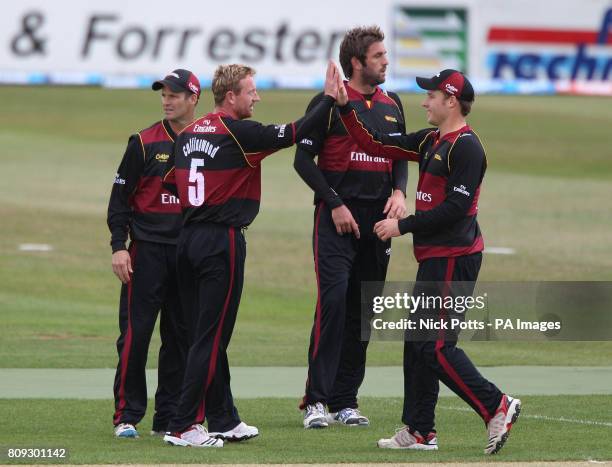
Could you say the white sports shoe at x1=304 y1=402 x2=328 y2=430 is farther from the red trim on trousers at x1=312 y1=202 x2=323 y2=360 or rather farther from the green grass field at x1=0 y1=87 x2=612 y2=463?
the red trim on trousers at x1=312 y1=202 x2=323 y2=360

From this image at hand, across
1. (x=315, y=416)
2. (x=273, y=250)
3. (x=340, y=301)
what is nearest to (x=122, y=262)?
(x=340, y=301)

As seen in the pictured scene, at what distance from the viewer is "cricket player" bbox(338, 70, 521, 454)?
8406 millimetres

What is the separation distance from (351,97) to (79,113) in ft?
93.9

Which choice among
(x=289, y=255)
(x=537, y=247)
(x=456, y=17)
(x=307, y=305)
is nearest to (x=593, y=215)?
(x=537, y=247)

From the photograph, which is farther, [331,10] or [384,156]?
[331,10]

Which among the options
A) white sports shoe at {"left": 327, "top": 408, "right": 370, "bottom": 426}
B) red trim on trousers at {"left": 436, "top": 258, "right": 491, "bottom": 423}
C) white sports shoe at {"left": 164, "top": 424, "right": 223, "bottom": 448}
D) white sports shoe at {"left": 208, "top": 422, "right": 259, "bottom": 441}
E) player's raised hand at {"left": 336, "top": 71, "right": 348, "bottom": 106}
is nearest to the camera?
red trim on trousers at {"left": 436, "top": 258, "right": 491, "bottom": 423}

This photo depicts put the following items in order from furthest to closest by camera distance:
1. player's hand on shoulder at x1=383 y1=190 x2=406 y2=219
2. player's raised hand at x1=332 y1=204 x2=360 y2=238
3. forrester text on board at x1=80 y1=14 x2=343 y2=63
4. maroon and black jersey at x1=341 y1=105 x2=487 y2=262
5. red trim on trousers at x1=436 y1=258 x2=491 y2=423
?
forrester text on board at x1=80 y1=14 x2=343 y2=63, player's raised hand at x1=332 y1=204 x2=360 y2=238, player's hand on shoulder at x1=383 y1=190 x2=406 y2=219, maroon and black jersey at x1=341 y1=105 x2=487 y2=262, red trim on trousers at x1=436 y1=258 x2=491 y2=423

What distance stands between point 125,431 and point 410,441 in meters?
1.79

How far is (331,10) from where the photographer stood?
39.2 m

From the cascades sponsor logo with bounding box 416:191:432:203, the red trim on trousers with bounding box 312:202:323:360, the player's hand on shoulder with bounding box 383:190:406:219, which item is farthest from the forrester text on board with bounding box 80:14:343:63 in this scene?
the cascades sponsor logo with bounding box 416:191:432:203

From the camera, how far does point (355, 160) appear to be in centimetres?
985

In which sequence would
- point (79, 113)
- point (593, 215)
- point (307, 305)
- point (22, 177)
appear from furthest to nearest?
1. point (79, 113)
2. point (22, 177)
3. point (593, 215)
4. point (307, 305)

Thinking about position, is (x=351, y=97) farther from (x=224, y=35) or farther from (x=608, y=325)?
(x=224, y=35)

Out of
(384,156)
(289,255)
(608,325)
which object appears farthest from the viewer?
(289,255)
